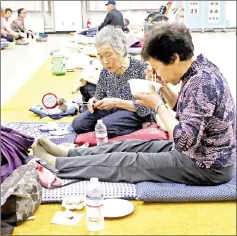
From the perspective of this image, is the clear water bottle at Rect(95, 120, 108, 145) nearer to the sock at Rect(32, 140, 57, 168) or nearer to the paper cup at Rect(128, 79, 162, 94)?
the sock at Rect(32, 140, 57, 168)

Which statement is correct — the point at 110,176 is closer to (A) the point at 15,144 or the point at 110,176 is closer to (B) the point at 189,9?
(A) the point at 15,144

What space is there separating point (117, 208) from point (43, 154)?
640 mm

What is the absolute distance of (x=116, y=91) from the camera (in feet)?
10.5

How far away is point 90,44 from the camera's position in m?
7.08

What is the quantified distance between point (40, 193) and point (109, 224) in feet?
1.20

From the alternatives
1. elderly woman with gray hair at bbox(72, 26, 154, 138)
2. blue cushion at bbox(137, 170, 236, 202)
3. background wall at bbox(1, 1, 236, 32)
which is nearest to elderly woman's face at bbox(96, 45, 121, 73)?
elderly woman with gray hair at bbox(72, 26, 154, 138)

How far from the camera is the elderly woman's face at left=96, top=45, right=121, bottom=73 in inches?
118

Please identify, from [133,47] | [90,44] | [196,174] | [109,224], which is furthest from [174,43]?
[90,44]

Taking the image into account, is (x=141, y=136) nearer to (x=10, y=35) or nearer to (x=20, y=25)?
(x=10, y=35)

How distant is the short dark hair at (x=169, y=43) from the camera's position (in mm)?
2049

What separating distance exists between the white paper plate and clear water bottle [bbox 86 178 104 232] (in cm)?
11

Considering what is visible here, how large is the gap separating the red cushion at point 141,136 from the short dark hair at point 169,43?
3.27ft

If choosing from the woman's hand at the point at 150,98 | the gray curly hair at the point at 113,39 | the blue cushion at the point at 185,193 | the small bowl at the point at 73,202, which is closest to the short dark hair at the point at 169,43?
the woman's hand at the point at 150,98

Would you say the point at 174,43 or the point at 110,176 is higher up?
the point at 174,43
